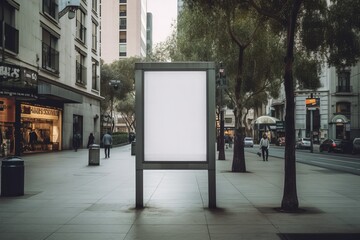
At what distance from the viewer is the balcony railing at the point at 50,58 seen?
29438mm

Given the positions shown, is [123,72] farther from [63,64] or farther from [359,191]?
[359,191]

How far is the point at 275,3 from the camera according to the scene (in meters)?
12.3

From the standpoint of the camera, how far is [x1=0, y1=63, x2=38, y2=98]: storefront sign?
2077cm

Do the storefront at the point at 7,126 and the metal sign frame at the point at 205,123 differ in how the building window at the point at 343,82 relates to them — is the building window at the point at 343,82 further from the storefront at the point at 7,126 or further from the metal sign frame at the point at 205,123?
the metal sign frame at the point at 205,123

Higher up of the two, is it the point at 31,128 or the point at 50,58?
the point at 50,58

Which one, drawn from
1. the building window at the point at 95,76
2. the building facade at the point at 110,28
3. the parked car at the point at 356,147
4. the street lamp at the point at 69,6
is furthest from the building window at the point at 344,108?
the building facade at the point at 110,28

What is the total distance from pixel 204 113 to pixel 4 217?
422 cm

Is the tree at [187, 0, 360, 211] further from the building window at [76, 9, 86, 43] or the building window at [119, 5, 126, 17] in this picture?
the building window at [119, 5, 126, 17]

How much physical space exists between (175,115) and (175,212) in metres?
1.95

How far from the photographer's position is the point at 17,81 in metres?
22.0

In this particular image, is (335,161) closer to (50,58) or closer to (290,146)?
(50,58)

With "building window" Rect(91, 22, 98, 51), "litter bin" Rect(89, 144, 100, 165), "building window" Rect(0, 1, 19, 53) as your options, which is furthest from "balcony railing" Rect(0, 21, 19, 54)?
"building window" Rect(91, 22, 98, 51)

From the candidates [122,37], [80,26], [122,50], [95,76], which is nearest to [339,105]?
[95,76]

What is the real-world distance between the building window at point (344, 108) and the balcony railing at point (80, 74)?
34.4m
